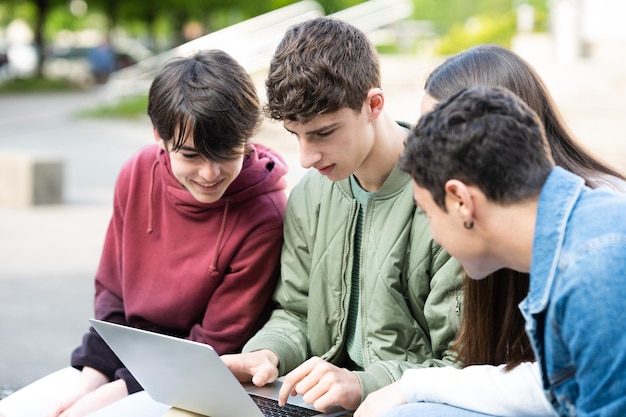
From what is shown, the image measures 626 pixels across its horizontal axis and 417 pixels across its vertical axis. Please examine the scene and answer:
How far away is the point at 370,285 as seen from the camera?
2.68 meters

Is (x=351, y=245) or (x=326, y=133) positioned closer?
(x=326, y=133)

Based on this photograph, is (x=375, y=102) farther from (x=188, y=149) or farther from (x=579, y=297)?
(x=579, y=297)

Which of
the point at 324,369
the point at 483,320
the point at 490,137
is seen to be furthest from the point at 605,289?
the point at 324,369

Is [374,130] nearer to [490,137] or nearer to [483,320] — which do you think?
[483,320]

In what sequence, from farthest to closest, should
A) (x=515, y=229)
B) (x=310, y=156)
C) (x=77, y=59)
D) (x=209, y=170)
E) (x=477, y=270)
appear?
1. (x=77, y=59)
2. (x=209, y=170)
3. (x=310, y=156)
4. (x=477, y=270)
5. (x=515, y=229)

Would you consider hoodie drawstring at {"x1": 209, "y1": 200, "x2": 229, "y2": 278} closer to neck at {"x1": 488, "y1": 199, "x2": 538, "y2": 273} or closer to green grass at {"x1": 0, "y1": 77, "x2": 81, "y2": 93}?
neck at {"x1": 488, "y1": 199, "x2": 538, "y2": 273}

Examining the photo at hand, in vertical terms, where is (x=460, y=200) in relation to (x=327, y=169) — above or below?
above

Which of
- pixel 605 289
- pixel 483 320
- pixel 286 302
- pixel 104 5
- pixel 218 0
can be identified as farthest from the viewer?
pixel 218 0

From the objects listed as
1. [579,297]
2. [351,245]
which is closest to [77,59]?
[351,245]

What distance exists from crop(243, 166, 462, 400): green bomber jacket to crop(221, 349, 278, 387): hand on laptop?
91mm

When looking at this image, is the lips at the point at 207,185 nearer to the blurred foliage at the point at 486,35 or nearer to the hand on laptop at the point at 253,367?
the hand on laptop at the point at 253,367

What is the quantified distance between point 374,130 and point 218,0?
117 feet

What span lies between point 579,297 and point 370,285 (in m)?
1.05

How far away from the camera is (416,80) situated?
616 inches
